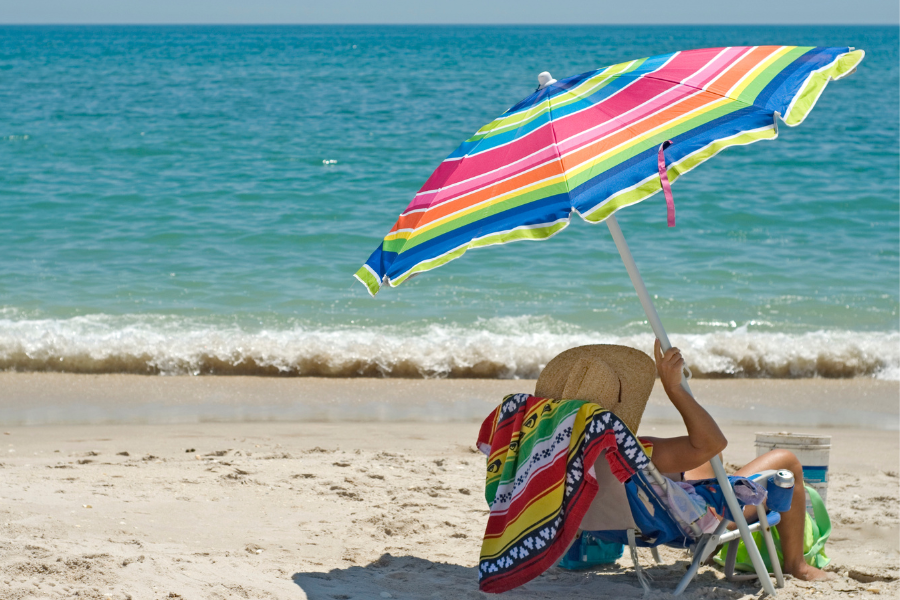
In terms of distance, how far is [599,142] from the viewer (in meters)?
2.47

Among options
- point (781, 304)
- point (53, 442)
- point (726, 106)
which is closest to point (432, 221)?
point (726, 106)

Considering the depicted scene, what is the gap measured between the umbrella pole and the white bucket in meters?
0.61

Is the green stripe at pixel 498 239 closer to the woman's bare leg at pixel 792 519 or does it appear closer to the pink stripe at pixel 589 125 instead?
the pink stripe at pixel 589 125

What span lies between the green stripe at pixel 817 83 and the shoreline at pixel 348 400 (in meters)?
3.68

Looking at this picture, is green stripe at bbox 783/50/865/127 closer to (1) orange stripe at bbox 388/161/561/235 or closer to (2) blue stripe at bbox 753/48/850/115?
(2) blue stripe at bbox 753/48/850/115

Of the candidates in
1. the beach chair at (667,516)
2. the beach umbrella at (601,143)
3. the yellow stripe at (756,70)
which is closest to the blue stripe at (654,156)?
the beach umbrella at (601,143)

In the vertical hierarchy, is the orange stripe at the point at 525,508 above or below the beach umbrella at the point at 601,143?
below

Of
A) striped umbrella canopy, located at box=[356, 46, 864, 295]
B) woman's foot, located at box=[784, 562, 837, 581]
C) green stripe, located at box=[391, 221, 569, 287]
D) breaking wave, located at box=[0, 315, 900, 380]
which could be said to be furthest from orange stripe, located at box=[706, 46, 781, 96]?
breaking wave, located at box=[0, 315, 900, 380]

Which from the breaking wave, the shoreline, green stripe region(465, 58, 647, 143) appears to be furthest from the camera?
the breaking wave

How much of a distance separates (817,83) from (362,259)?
8.47m

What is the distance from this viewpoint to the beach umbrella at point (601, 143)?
7.57 ft

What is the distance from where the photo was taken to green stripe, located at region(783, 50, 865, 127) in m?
2.36

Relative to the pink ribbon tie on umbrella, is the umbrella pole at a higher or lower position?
lower

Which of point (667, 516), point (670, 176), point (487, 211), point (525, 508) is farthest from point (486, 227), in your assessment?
point (667, 516)
